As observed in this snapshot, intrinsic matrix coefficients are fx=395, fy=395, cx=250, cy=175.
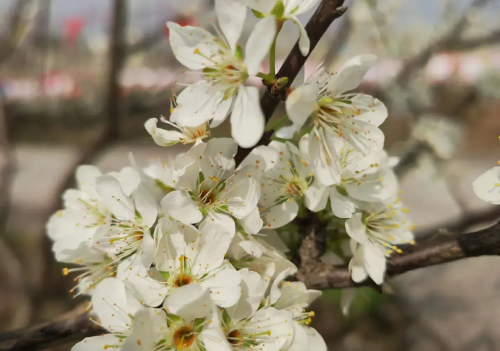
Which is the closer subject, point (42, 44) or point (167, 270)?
point (167, 270)

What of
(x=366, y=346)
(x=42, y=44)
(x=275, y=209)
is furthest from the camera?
(x=366, y=346)

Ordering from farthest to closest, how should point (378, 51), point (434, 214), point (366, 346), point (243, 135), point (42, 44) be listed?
point (434, 214), point (378, 51), point (366, 346), point (42, 44), point (243, 135)

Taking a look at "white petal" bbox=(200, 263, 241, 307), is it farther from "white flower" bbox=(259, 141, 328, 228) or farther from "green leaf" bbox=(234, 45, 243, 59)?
"green leaf" bbox=(234, 45, 243, 59)

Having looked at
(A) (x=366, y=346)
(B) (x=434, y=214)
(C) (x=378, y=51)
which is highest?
(C) (x=378, y=51)

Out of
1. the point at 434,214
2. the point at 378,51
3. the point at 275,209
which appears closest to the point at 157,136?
the point at 275,209

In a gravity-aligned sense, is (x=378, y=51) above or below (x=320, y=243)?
below

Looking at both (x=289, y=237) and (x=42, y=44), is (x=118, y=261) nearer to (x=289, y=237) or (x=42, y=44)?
(x=289, y=237)

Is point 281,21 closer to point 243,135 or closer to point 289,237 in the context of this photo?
point 243,135

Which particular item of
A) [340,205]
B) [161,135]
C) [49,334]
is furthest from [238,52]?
[49,334]

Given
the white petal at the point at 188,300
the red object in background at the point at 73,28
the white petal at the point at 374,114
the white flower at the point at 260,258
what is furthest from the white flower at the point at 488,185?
the red object in background at the point at 73,28

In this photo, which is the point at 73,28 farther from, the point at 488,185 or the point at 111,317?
the point at 488,185
